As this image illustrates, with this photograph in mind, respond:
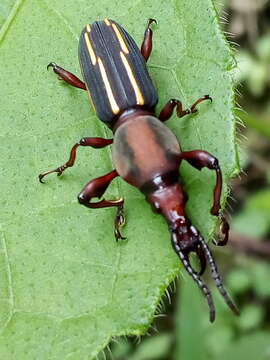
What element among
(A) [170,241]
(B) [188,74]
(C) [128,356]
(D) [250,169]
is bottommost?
(C) [128,356]

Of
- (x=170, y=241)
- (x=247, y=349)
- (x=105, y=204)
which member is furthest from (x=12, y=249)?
(x=247, y=349)

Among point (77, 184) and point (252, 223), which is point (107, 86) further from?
point (252, 223)

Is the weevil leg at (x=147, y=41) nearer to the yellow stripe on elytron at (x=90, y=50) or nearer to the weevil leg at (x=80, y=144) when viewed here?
the yellow stripe on elytron at (x=90, y=50)

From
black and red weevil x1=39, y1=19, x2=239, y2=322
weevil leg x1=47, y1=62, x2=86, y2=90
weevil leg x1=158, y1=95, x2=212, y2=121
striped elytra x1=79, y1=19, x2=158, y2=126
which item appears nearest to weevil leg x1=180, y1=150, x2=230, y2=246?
black and red weevil x1=39, y1=19, x2=239, y2=322

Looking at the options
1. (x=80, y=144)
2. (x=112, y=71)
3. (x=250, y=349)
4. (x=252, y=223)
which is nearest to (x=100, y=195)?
(x=80, y=144)

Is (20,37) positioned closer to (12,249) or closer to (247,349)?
(12,249)
